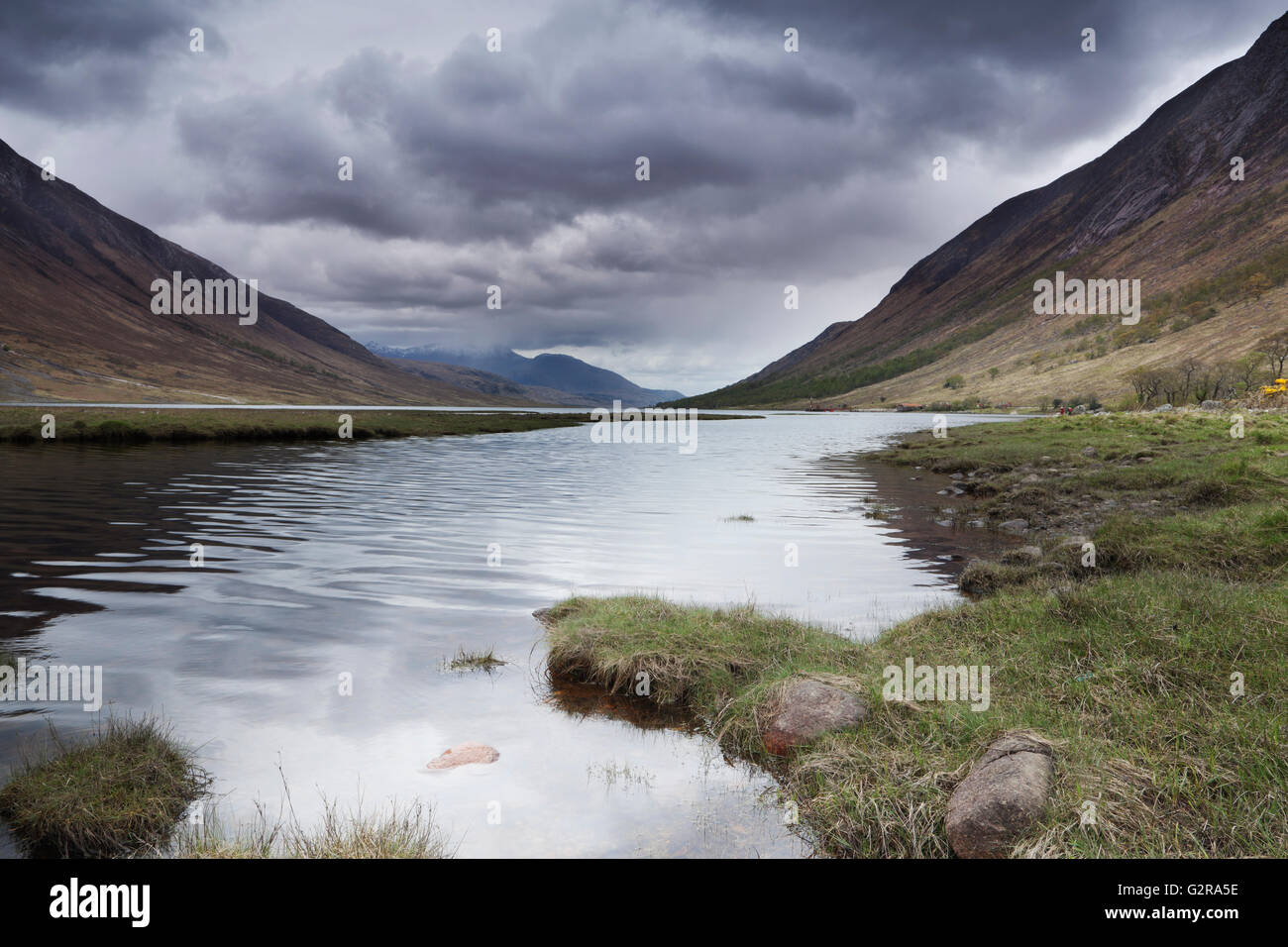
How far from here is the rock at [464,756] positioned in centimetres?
877

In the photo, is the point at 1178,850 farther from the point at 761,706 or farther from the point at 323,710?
the point at 323,710

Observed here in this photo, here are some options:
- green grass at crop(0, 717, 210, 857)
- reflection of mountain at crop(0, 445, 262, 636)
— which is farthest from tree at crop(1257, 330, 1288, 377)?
green grass at crop(0, 717, 210, 857)

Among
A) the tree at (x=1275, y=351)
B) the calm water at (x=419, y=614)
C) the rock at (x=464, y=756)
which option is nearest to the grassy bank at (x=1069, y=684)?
the calm water at (x=419, y=614)

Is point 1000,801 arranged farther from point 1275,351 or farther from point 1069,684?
point 1275,351

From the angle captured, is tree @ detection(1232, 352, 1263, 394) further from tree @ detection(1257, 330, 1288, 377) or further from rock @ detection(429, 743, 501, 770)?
rock @ detection(429, 743, 501, 770)

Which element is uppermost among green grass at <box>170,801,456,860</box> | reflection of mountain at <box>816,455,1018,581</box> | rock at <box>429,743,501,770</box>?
reflection of mountain at <box>816,455,1018,581</box>

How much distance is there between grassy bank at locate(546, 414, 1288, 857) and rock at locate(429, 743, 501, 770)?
261 cm

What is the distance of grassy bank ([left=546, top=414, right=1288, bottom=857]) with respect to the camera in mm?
6223

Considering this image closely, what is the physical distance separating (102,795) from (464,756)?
12.3 feet

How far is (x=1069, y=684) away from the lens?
913cm
